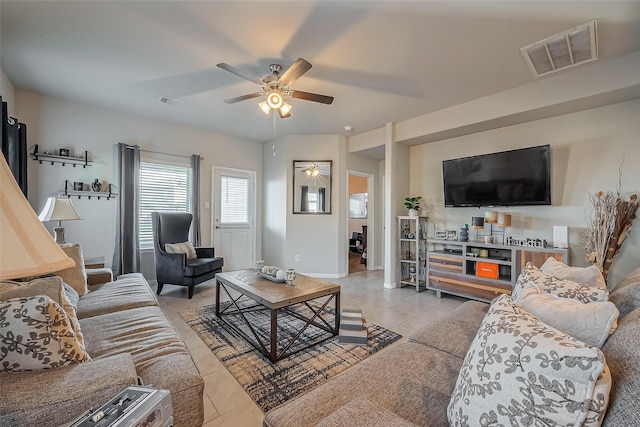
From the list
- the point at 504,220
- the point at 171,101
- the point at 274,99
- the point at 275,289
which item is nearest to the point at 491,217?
the point at 504,220

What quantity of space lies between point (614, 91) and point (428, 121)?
1824 millimetres

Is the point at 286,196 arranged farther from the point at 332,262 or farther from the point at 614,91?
the point at 614,91

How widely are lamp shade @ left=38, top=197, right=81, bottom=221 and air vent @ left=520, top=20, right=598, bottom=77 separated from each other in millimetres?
4745

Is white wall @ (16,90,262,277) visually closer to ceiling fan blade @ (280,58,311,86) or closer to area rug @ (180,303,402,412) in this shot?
area rug @ (180,303,402,412)

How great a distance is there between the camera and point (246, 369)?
2.02m

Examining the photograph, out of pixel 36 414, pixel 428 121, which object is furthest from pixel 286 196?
pixel 36 414

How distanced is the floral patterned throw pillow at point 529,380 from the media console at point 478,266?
9.22 feet

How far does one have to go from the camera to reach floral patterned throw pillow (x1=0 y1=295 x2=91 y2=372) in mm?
988

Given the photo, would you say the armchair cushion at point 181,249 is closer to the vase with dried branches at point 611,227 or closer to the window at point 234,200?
the window at point 234,200

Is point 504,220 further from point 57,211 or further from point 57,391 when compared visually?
point 57,211

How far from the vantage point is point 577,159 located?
124 inches

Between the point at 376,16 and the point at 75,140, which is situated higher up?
the point at 376,16

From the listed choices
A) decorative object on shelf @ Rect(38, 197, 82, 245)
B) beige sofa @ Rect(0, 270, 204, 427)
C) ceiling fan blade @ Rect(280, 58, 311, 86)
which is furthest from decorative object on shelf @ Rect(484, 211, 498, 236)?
decorative object on shelf @ Rect(38, 197, 82, 245)

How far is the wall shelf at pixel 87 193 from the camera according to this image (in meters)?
3.61
